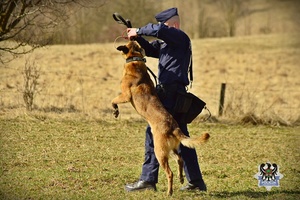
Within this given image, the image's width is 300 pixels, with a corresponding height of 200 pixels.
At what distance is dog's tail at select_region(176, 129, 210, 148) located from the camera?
6062 mm

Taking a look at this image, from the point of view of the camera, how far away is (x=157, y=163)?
21.7 ft

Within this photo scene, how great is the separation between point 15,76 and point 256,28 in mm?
22923

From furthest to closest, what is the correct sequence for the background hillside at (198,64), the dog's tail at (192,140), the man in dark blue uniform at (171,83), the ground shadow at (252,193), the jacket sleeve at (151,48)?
the background hillside at (198,64) < the jacket sleeve at (151,48) < the ground shadow at (252,193) < the man in dark blue uniform at (171,83) < the dog's tail at (192,140)

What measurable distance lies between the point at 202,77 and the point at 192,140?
17.4 meters

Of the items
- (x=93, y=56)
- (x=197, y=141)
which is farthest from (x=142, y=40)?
(x=93, y=56)

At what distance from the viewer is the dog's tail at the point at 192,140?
6.06m

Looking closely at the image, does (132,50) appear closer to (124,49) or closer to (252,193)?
(124,49)

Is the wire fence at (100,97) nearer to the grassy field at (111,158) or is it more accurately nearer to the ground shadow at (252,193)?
the grassy field at (111,158)

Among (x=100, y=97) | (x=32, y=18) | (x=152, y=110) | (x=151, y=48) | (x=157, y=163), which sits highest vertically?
(x=32, y=18)

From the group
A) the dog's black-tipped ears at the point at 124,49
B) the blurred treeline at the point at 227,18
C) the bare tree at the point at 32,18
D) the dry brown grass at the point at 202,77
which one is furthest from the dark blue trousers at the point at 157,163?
the blurred treeline at the point at 227,18

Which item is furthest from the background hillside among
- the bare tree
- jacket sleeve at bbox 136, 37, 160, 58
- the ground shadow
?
the ground shadow
